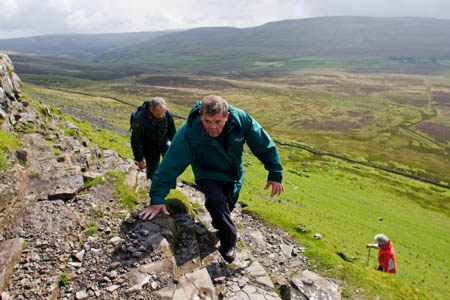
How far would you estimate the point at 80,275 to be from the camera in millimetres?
6551

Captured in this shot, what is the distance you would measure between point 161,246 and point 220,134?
3.37m

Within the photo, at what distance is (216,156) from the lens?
7.20 meters

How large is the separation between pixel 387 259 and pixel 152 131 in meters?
11.2

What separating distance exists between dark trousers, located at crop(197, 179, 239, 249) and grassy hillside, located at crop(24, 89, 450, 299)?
3.20 m

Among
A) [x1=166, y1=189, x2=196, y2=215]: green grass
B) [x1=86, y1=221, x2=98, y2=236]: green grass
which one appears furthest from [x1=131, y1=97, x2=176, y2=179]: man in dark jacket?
[x1=86, y1=221, x2=98, y2=236]: green grass

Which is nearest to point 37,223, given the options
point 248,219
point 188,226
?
point 188,226

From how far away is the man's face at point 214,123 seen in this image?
21.0ft

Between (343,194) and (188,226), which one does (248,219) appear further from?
(343,194)

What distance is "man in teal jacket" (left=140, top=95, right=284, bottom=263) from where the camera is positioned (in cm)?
668

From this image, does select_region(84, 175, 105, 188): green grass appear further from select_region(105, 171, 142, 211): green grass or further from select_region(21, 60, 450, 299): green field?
select_region(21, 60, 450, 299): green field

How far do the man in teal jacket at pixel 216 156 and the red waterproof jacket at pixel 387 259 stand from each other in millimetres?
7571

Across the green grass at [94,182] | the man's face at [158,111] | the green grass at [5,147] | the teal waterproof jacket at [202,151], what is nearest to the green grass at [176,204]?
the teal waterproof jacket at [202,151]

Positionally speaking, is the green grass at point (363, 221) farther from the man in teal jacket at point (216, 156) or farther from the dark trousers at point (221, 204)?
the man in teal jacket at point (216, 156)

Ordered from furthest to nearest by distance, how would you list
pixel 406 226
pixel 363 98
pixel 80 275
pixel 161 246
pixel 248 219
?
pixel 363 98, pixel 406 226, pixel 248 219, pixel 161 246, pixel 80 275
